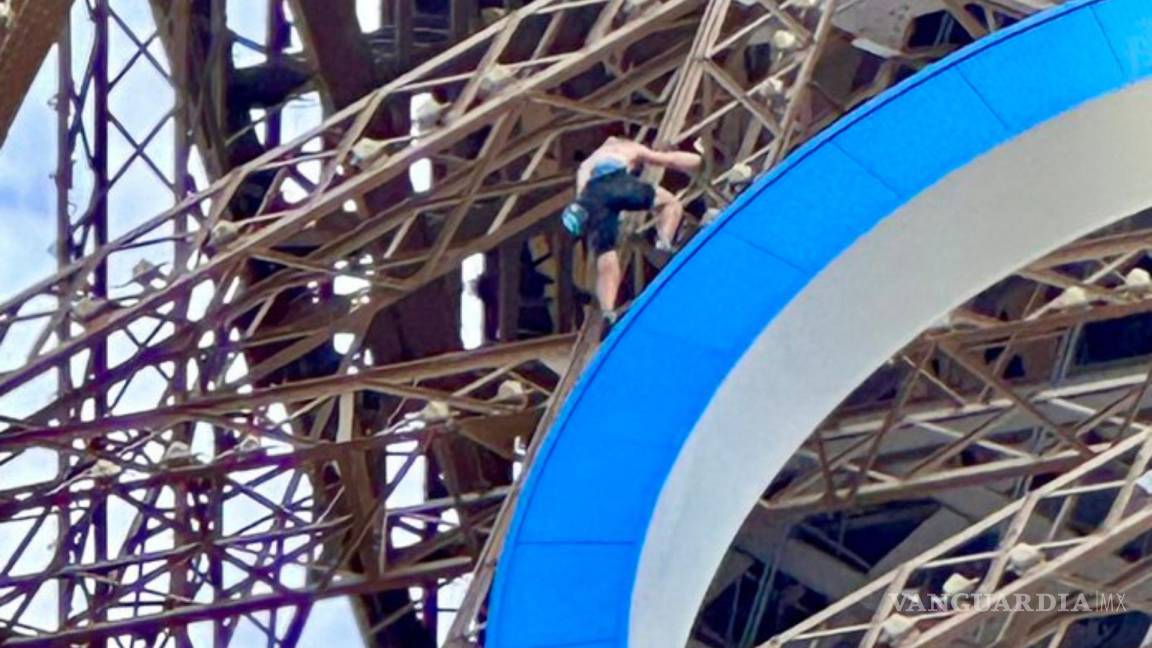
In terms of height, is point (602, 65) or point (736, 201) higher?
point (602, 65)

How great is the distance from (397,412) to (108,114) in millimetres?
3923

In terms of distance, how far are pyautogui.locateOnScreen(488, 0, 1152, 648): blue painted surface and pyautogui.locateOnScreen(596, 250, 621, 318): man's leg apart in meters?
1.19

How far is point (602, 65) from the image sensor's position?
86.9 feet

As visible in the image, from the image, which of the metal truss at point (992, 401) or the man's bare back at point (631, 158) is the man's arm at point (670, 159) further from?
the metal truss at point (992, 401)

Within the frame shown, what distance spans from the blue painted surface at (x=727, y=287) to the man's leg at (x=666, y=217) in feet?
5.59

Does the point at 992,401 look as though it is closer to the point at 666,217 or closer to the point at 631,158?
the point at 666,217

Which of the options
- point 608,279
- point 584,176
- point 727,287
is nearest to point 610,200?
point 584,176

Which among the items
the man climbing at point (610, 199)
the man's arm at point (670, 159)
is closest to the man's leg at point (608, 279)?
the man climbing at point (610, 199)

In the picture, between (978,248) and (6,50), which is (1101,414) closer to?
(978,248)

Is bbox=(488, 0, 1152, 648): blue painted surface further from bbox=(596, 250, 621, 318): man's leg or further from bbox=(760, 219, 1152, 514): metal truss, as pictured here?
bbox=(760, 219, 1152, 514): metal truss

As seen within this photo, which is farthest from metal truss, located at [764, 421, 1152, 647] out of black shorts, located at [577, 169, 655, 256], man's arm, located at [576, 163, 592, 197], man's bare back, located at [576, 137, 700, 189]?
man's arm, located at [576, 163, 592, 197]

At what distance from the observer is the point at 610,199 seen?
1906 centimetres

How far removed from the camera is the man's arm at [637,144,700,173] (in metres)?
19.3

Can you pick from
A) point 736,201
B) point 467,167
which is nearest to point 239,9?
point 467,167
